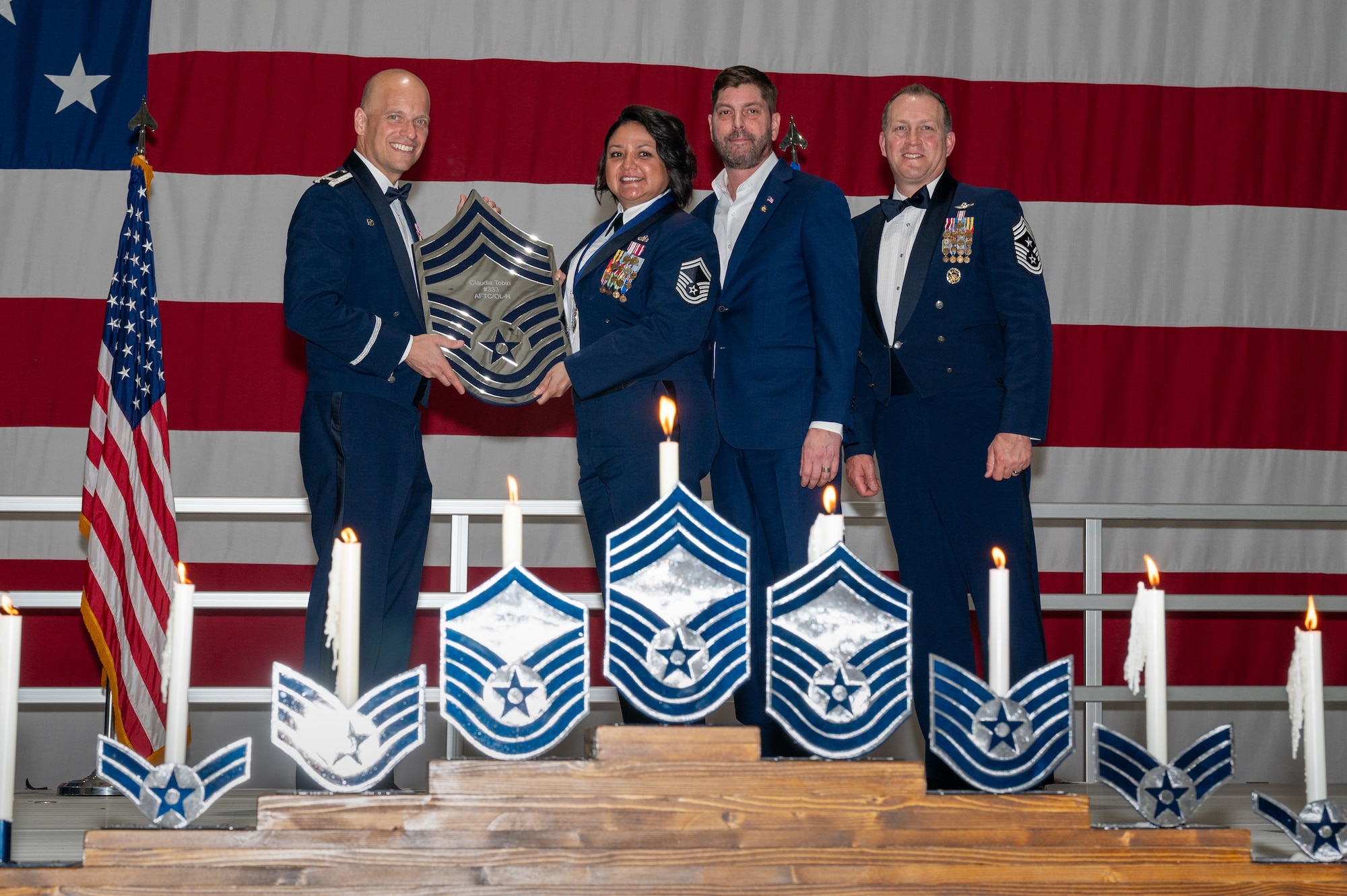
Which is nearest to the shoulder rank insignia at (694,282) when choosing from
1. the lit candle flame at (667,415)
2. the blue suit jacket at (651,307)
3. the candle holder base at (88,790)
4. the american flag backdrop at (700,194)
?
the blue suit jacket at (651,307)

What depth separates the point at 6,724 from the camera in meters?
1.37

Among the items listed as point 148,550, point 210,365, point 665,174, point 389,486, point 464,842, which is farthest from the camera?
point 210,365

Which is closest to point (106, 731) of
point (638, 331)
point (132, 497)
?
point (132, 497)

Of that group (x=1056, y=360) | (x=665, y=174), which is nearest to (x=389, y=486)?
(x=665, y=174)

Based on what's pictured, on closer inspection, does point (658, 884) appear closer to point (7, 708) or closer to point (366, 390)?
point (7, 708)

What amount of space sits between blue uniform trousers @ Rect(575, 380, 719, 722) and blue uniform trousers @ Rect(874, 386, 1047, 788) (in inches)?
15.6

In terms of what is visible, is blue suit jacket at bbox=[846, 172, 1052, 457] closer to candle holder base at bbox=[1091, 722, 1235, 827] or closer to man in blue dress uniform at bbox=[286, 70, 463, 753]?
man in blue dress uniform at bbox=[286, 70, 463, 753]

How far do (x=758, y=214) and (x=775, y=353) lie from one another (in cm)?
29

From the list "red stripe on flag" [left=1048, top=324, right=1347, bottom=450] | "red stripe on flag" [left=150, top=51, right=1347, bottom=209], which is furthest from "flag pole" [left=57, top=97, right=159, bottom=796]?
"red stripe on flag" [left=1048, top=324, right=1347, bottom=450]

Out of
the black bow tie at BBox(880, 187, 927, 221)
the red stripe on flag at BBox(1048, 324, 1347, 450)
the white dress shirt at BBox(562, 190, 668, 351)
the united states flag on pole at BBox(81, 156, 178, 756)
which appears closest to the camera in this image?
the white dress shirt at BBox(562, 190, 668, 351)

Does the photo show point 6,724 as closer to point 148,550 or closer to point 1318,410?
point 148,550

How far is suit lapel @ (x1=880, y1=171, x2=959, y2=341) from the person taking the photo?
2.48 meters

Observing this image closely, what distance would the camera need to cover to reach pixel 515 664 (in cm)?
133

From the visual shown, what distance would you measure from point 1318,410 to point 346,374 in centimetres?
308
